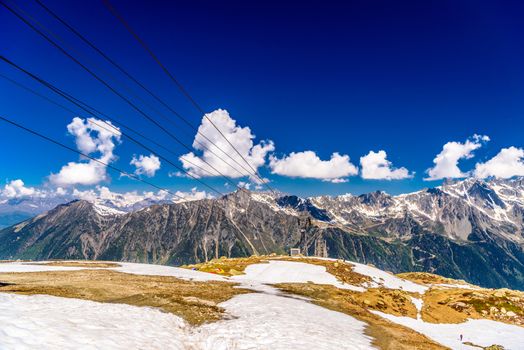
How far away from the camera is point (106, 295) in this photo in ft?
103

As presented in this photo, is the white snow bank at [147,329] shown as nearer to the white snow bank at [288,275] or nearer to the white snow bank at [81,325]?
the white snow bank at [81,325]

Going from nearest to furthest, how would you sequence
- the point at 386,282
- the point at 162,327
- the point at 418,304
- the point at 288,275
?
the point at 162,327 < the point at 418,304 < the point at 288,275 < the point at 386,282

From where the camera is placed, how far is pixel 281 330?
23297mm

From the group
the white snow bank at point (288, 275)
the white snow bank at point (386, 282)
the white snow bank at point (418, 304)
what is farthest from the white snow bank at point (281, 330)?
the white snow bank at point (386, 282)

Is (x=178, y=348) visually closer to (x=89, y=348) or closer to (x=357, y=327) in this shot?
(x=89, y=348)

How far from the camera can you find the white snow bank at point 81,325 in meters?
15.6

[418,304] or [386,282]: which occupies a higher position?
[386,282]

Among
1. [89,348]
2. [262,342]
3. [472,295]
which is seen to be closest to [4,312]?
[89,348]

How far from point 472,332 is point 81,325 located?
170 ft

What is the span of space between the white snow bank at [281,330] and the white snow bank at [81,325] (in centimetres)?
278

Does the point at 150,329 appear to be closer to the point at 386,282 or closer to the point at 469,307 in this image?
the point at 469,307

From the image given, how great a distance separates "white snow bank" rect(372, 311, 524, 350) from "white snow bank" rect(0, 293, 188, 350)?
33.4 m

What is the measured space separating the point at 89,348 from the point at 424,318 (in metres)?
51.7

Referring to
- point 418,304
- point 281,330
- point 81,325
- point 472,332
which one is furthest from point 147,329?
point 418,304
